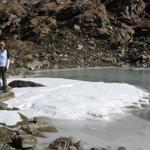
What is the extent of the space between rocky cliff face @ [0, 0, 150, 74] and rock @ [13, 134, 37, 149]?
95.4 ft

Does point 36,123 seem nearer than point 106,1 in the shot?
Yes

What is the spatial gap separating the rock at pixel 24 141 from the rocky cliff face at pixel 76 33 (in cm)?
2909

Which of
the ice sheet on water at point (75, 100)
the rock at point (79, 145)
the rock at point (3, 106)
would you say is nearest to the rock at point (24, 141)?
the rock at point (79, 145)

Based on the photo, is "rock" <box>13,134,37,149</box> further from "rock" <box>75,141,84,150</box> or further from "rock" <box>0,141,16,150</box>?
"rock" <box>75,141,84,150</box>

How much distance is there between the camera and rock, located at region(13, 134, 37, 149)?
494 inches

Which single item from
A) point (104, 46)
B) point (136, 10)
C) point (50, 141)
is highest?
point (136, 10)

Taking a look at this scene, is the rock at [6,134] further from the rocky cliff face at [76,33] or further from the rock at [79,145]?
the rocky cliff face at [76,33]

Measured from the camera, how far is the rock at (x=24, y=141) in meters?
12.6

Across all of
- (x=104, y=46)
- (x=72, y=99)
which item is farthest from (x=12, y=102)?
(x=104, y=46)

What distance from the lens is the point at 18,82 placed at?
76.3 ft

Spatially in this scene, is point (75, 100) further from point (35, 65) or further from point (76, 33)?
point (76, 33)

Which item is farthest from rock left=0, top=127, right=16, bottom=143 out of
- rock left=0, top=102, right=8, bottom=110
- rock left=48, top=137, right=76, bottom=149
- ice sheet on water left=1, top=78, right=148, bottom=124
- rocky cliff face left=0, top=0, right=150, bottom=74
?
rocky cliff face left=0, top=0, right=150, bottom=74

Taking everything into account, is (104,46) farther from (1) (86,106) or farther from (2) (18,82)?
(1) (86,106)

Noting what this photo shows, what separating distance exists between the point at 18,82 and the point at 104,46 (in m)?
28.1
